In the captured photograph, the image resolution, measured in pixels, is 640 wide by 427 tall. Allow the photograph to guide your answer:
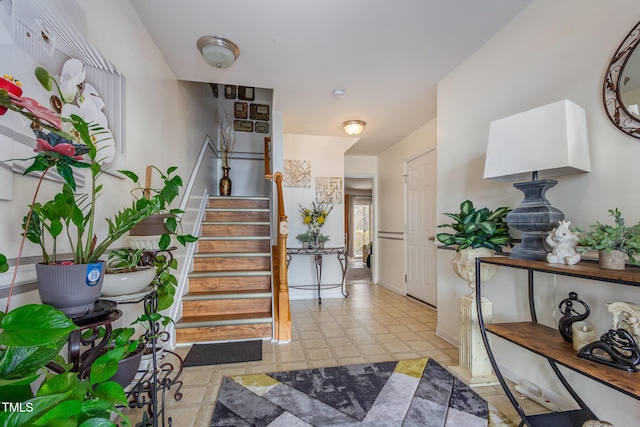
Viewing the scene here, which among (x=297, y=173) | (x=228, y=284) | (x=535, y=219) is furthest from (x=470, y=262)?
(x=297, y=173)

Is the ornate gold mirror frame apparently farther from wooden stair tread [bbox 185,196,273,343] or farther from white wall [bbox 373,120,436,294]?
wooden stair tread [bbox 185,196,273,343]

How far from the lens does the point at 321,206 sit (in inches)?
166

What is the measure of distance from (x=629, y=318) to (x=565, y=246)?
336mm

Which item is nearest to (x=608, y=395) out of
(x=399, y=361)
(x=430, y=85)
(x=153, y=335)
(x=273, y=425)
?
(x=399, y=361)

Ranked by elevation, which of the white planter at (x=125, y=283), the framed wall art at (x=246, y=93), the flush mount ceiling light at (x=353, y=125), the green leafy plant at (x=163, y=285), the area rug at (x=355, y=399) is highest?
the framed wall art at (x=246, y=93)

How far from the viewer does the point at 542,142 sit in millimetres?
1301

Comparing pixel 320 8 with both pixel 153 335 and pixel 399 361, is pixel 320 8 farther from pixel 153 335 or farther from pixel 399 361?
pixel 399 361

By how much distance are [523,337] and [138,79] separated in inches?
104

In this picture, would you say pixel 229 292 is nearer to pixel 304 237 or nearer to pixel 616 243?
pixel 304 237

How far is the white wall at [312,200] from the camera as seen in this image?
4.09m

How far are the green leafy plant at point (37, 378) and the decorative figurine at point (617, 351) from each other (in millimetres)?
1519

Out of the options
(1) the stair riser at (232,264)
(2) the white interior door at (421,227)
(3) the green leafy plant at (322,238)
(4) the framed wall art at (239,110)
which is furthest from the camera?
(4) the framed wall art at (239,110)

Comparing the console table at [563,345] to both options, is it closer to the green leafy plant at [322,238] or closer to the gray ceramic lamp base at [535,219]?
the gray ceramic lamp base at [535,219]

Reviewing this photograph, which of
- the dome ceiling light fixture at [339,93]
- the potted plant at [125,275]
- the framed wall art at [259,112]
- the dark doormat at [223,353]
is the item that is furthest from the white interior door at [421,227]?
the potted plant at [125,275]
